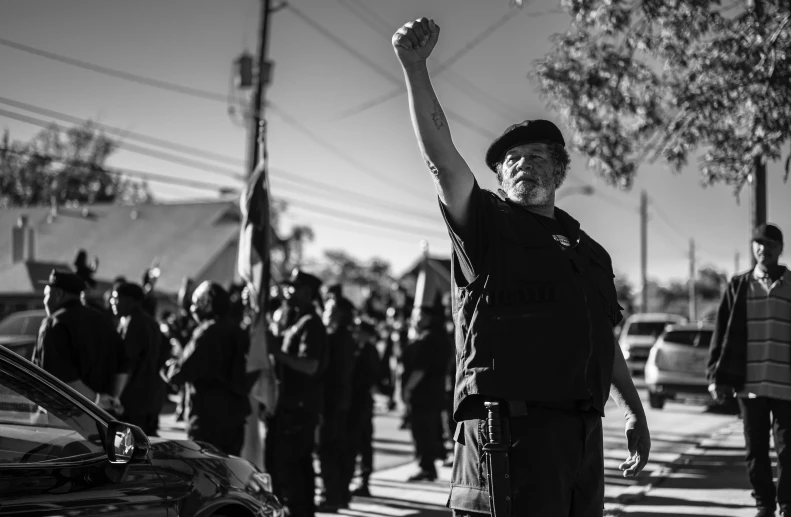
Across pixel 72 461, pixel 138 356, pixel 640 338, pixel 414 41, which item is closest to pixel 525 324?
pixel 414 41

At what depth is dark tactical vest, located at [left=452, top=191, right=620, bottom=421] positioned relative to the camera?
2996 millimetres

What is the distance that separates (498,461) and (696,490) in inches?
235

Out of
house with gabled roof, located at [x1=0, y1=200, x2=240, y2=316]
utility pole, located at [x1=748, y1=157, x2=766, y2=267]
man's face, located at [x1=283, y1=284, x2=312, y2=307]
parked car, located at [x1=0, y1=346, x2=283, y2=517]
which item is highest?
house with gabled roof, located at [x1=0, y1=200, x2=240, y2=316]

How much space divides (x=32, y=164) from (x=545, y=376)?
5673cm

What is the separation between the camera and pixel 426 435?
9.68m

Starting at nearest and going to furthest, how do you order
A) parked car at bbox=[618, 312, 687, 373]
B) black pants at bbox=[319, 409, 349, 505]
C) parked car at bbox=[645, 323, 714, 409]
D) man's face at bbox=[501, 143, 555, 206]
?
man's face at bbox=[501, 143, 555, 206], black pants at bbox=[319, 409, 349, 505], parked car at bbox=[645, 323, 714, 409], parked car at bbox=[618, 312, 687, 373]

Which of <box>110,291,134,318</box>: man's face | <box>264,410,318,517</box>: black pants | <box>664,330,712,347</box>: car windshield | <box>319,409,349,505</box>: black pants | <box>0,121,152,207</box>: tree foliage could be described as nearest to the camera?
<box>264,410,318,517</box>: black pants

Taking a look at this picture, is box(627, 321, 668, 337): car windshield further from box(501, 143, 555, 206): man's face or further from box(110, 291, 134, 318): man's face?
box(501, 143, 555, 206): man's face

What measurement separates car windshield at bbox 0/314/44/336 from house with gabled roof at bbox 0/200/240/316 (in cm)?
1349

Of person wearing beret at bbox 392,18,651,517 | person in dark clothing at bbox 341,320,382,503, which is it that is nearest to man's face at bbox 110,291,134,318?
person in dark clothing at bbox 341,320,382,503

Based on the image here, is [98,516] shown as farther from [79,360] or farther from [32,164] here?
[32,164]

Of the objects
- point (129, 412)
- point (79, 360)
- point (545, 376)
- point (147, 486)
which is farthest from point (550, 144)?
point (129, 412)

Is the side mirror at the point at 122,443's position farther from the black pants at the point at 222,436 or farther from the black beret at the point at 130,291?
the black beret at the point at 130,291

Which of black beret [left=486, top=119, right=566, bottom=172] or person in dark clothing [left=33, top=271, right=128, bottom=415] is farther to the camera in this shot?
person in dark clothing [left=33, top=271, right=128, bottom=415]
